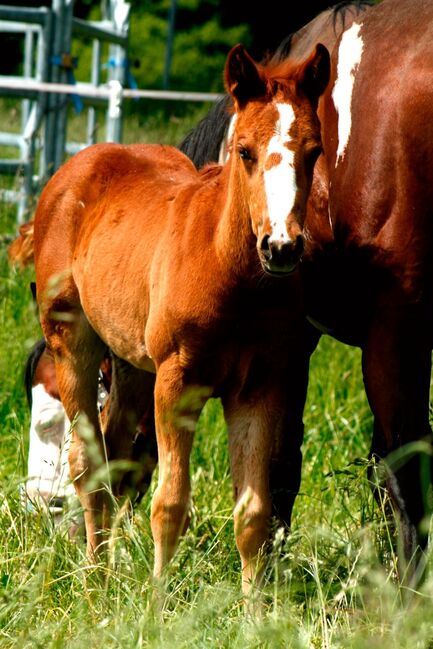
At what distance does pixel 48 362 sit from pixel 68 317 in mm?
727

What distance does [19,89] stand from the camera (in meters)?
7.71

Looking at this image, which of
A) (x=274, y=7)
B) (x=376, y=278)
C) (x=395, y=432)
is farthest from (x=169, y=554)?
(x=274, y=7)

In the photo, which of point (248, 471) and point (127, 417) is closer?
point (248, 471)

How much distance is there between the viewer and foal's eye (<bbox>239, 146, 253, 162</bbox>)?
291 centimetres

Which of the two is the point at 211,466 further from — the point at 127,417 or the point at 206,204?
the point at 206,204

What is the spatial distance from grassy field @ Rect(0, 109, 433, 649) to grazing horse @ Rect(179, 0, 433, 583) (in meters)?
0.17

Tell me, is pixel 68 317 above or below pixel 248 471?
above

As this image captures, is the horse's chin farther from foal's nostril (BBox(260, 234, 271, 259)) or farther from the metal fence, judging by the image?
the metal fence

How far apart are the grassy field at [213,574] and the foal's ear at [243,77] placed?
35.1 inches

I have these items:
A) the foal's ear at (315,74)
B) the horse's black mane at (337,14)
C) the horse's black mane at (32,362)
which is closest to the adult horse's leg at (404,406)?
the foal's ear at (315,74)

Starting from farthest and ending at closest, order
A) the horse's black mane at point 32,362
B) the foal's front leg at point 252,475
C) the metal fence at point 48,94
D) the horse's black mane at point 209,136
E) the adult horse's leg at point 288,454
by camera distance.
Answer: the metal fence at point 48,94
the horse's black mane at point 32,362
the horse's black mane at point 209,136
the adult horse's leg at point 288,454
the foal's front leg at point 252,475

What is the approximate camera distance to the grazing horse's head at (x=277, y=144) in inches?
107

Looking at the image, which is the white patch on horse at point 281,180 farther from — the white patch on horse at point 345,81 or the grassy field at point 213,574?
the grassy field at point 213,574

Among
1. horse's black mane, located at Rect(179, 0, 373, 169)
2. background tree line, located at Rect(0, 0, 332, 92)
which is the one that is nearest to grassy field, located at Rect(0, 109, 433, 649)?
horse's black mane, located at Rect(179, 0, 373, 169)
